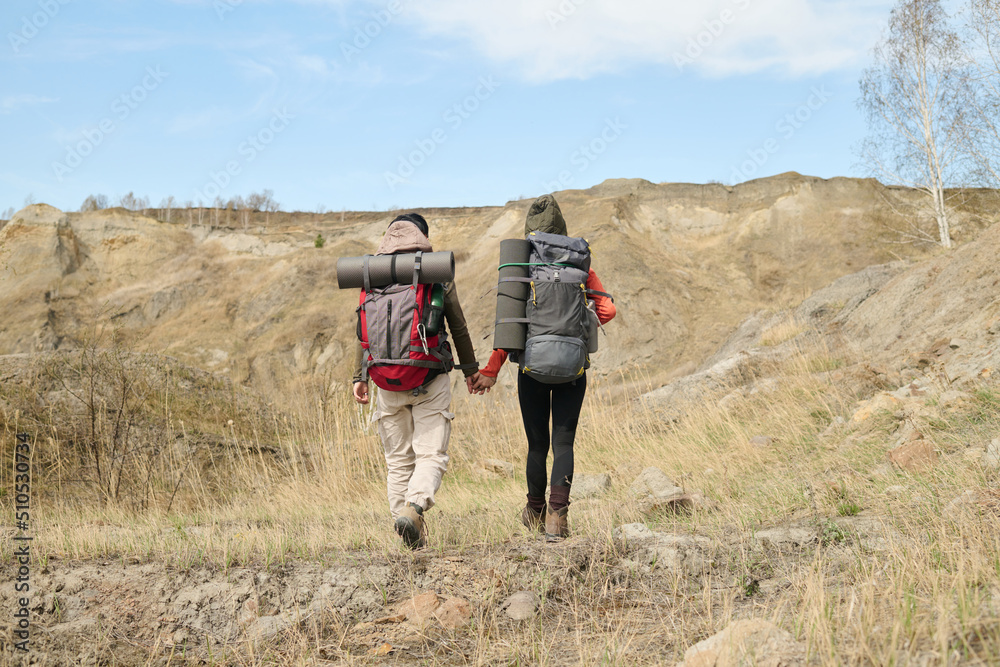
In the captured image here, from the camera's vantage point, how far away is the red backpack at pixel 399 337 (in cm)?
328

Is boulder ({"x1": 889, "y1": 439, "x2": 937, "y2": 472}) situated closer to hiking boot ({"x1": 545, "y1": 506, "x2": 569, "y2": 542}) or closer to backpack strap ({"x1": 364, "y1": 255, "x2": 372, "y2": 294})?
hiking boot ({"x1": 545, "y1": 506, "x2": 569, "y2": 542})

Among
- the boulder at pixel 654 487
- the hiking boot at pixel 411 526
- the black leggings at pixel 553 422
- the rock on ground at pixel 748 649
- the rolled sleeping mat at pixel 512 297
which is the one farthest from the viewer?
the boulder at pixel 654 487

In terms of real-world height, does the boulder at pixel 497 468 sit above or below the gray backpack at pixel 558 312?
below

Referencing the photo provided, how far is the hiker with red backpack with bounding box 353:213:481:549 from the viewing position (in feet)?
10.8

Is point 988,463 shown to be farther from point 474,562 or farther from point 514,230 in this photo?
point 514,230

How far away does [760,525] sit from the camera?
11.6 ft

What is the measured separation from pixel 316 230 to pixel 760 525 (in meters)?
34.2

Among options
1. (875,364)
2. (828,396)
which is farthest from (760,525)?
(875,364)

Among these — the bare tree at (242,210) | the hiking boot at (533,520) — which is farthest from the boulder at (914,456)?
the bare tree at (242,210)

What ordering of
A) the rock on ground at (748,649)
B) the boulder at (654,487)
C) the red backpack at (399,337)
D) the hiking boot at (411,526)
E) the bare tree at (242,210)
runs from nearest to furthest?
1. the rock on ground at (748,649)
2. the hiking boot at (411,526)
3. the red backpack at (399,337)
4. the boulder at (654,487)
5. the bare tree at (242,210)

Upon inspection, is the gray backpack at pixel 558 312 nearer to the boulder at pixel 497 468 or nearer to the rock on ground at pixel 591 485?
the rock on ground at pixel 591 485

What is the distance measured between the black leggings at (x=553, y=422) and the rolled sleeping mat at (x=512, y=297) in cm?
24

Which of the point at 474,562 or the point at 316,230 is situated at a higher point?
the point at 316,230

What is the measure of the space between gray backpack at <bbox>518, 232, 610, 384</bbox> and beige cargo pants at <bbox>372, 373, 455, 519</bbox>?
502 millimetres
